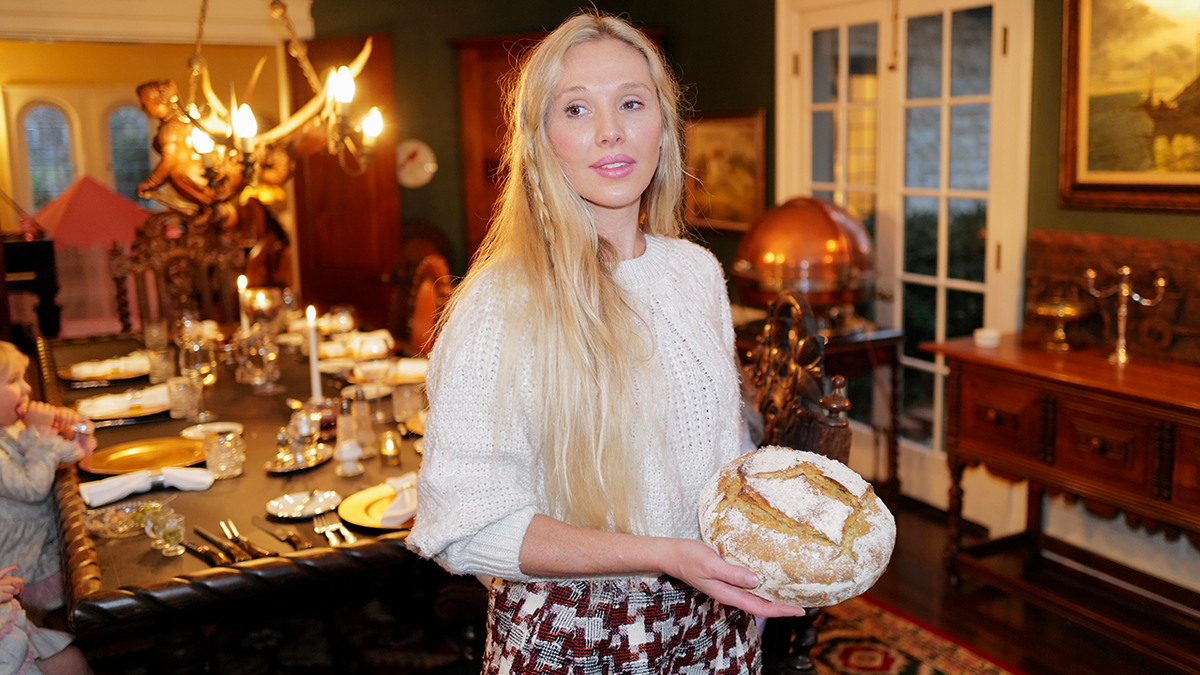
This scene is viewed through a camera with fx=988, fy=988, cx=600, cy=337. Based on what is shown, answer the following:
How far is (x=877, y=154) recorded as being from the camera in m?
4.50

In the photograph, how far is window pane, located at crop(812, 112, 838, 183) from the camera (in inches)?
188

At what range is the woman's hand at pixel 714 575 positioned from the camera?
1.15 meters

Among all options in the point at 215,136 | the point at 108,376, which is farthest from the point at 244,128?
the point at 108,376

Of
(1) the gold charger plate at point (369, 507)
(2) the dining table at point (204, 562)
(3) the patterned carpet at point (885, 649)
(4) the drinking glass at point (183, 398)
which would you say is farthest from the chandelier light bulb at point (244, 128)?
(3) the patterned carpet at point (885, 649)

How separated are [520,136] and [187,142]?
2432 millimetres

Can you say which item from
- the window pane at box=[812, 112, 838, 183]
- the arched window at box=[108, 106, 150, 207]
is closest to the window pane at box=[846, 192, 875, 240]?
the window pane at box=[812, 112, 838, 183]

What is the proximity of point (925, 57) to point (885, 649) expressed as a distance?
2454mm

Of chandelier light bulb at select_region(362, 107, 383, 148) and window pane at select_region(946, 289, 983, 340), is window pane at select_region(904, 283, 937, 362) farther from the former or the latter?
chandelier light bulb at select_region(362, 107, 383, 148)

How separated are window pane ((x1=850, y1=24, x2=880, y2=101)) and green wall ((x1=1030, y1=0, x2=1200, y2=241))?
34.4 inches

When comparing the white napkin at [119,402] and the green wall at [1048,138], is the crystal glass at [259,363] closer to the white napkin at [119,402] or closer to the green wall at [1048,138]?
the white napkin at [119,402]

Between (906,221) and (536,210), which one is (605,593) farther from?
(906,221)

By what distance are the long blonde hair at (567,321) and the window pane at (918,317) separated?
10.6 ft

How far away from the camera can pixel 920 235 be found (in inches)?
171

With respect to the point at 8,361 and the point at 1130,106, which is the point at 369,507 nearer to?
the point at 8,361
